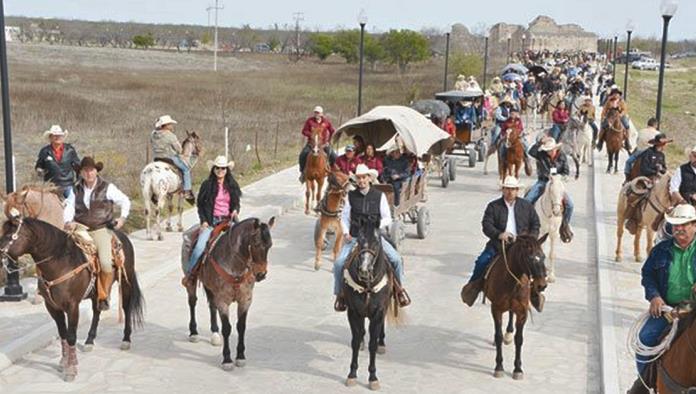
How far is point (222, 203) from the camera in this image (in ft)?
36.7

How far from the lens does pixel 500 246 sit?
10281 millimetres

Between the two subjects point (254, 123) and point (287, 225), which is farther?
point (254, 123)

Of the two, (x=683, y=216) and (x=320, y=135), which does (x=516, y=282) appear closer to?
(x=683, y=216)

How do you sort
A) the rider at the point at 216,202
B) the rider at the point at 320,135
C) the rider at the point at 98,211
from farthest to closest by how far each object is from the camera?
the rider at the point at 320,135 → the rider at the point at 216,202 → the rider at the point at 98,211

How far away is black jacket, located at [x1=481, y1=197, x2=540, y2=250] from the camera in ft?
34.5

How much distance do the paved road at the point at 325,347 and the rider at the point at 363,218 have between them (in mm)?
961

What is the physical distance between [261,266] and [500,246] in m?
2.77

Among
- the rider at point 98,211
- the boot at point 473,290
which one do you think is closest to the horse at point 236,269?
the rider at point 98,211

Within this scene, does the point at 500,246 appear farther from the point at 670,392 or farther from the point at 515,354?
the point at 670,392

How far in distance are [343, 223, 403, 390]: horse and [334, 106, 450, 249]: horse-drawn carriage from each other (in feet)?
19.7

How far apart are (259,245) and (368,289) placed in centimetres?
127

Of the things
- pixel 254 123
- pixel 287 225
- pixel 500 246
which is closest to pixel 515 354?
pixel 500 246

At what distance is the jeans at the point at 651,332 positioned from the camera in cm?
761

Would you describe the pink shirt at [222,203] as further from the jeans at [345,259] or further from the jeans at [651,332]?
the jeans at [651,332]
